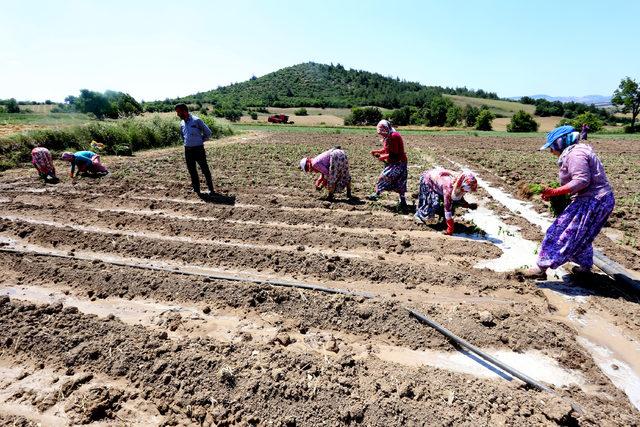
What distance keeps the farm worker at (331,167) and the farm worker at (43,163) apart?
656cm

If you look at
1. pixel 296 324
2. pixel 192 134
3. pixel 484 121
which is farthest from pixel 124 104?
pixel 484 121

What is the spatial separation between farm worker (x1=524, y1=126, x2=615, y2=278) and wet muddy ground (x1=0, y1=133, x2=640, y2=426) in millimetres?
411

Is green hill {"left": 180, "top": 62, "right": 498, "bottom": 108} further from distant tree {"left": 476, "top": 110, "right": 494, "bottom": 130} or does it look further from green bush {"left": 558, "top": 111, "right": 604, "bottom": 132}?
green bush {"left": 558, "top": 111, "right": 604, "bottom": 132}

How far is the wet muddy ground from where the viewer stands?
267 cm

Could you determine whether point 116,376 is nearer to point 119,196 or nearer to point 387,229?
point 387,229

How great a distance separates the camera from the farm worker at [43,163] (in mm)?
9234

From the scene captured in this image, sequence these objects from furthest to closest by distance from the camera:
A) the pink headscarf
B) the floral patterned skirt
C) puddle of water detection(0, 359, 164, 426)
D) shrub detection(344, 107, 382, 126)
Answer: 1. shrub detection(344, 107, 382, 126)
2. the floral patterned skirt
3. the pink headscarf
4. puddle of water detection(0, 359, 164, 426)

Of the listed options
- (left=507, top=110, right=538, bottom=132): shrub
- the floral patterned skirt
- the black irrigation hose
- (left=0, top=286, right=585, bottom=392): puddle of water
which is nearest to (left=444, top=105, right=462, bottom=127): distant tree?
(left=507, top=110, right=538, bottom=132): shrub

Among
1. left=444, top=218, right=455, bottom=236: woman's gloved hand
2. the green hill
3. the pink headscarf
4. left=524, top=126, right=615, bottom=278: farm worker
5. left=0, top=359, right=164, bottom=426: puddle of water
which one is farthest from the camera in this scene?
the green hill

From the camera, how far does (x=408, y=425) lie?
2486 millimetres

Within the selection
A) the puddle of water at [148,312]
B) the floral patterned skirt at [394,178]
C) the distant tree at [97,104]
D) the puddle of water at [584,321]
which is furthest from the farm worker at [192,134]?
the distant tree at [97,104]

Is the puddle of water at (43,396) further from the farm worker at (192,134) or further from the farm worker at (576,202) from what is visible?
the farm worker at (192,134)

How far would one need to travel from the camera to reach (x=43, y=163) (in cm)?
928

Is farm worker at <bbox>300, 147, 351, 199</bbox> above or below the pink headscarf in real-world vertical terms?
below
